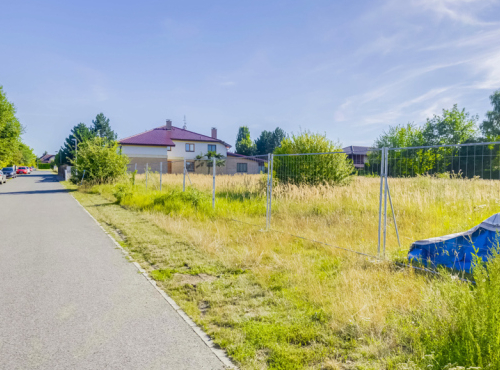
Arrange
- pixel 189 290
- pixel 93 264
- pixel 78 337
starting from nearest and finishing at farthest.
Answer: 1. pixel 78 337
2. pixel 189 290
3. pixel 93 264

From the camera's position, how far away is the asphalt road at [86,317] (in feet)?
10.6

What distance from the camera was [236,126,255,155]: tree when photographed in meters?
89.5

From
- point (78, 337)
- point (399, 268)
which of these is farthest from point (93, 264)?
point (399, 268)

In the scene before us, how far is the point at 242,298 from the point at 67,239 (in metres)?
6.16

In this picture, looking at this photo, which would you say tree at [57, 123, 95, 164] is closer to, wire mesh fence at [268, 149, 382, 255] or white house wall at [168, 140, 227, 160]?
white house wall at [168, 140, 227, 160]

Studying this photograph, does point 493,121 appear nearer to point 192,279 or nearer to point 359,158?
point 359,158

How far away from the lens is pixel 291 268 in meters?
5.73

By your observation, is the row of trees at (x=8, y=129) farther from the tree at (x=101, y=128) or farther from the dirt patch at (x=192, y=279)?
the dirt patch at (x=192, y=279)

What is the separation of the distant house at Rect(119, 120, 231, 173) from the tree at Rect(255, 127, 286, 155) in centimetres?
3231

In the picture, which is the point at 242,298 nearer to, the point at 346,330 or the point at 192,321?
the point at 192,321

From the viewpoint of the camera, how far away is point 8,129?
40969mm

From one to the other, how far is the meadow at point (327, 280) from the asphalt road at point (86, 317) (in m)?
0.39

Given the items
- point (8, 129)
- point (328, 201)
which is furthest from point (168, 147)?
point (328, 201)

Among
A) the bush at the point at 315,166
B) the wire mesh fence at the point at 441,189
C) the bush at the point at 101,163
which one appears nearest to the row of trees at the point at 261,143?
the bush at the point at 101,163
